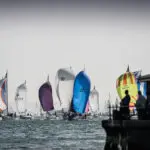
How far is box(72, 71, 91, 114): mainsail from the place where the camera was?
288 ft

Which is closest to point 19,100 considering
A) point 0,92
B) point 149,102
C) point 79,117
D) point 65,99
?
point 79,117

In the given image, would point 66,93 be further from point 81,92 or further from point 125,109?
point 125,109

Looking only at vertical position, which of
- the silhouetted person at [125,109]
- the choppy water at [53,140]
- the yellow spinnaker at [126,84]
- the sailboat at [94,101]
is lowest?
the choppy water at [53,140]

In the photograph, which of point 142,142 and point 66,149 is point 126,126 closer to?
point 142,142

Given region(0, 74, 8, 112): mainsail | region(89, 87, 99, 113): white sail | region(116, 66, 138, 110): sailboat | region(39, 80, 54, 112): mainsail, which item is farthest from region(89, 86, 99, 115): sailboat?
region(116, 66, 138, 110): sailboat

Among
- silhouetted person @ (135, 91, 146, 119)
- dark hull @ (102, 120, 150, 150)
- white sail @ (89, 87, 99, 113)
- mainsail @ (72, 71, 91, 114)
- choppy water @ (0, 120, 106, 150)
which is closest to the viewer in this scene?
dark hull @ (102, 120, 150, 150)

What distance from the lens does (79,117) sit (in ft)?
483

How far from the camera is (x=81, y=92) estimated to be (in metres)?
88.2

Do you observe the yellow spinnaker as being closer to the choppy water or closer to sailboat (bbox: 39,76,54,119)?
the choppy water

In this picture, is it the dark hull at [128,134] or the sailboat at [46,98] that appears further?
the sailboat at [46,98]

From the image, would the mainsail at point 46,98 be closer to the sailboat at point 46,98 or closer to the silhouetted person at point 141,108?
the sailboat at point 46,98

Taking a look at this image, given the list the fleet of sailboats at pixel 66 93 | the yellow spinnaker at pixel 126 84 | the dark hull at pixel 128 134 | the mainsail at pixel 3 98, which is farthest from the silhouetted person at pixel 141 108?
the mainsail at pixel 3 98

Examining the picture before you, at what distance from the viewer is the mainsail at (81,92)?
87875mm

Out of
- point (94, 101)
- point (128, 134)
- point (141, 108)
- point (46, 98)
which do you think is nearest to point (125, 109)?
point (141, 108)
